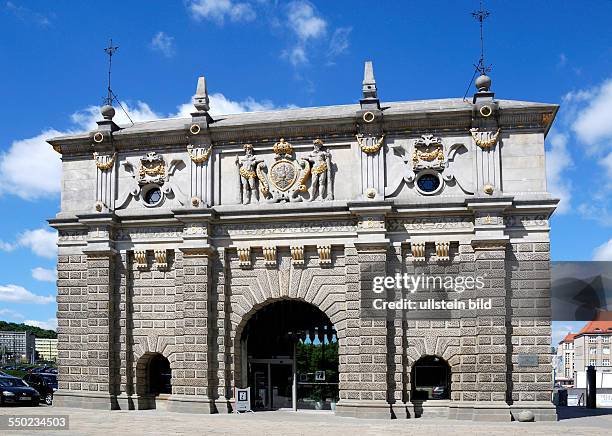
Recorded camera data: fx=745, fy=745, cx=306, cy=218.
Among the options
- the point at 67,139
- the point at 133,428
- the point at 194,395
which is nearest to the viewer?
the point at 133,428

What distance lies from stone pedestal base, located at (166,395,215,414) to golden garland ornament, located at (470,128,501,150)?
13.6 meters

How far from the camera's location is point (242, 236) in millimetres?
28219

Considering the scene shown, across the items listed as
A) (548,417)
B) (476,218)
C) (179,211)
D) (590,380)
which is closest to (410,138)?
(476,218)

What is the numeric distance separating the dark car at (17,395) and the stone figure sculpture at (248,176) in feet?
39.4

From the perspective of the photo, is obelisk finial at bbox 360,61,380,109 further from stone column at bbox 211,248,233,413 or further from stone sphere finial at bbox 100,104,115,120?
stone sphere finial at bbox 100,104,115,120

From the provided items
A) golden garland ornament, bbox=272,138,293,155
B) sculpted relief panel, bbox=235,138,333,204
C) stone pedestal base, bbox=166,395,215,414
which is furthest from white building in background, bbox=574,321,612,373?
stone pedestal base, bbox=166,395,215,414

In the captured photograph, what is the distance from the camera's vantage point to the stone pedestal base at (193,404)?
27305 mm

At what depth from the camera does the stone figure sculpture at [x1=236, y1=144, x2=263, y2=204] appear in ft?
93.4

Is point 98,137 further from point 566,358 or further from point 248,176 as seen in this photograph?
point 566,358

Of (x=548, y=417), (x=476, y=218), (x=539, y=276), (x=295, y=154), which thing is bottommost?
(x=548, y=417)

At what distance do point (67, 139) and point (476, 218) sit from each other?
16.5 metres

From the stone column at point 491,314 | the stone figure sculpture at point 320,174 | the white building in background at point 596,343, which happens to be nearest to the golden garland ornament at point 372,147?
the stone figure sculpture at point 320,174

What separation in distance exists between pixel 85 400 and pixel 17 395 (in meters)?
3.60

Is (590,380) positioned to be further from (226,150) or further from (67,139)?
(67,139)
